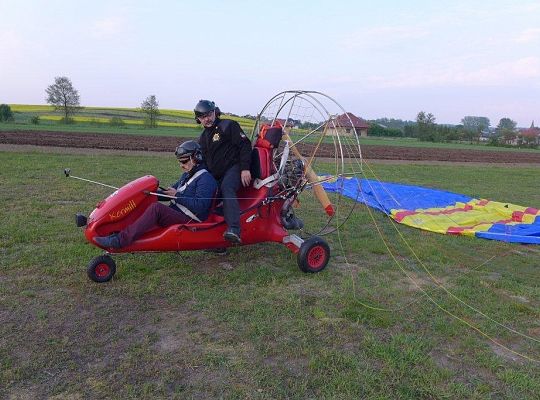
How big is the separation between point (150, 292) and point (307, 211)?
456 centimetres

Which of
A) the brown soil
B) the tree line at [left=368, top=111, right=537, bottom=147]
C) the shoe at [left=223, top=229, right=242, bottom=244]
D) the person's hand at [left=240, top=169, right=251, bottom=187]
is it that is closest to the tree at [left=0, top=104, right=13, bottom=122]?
the brown soil

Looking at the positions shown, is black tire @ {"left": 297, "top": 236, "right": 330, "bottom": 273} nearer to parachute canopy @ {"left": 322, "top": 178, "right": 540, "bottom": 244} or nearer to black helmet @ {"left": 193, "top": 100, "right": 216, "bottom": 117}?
parachute canopy @ {"left": 322, "top": 178, "right": 540, "bottom": 244}

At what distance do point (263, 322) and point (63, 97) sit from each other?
6888cm

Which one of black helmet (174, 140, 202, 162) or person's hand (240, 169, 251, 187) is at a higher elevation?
black helmet (174, 140, 202, 162)

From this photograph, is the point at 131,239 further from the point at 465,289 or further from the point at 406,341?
the point at 465,289

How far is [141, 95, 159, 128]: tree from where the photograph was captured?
5778cm

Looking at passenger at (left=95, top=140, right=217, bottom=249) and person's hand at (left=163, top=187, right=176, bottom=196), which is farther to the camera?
person's hand at (left=163, top=187, right=176, bottom=196)

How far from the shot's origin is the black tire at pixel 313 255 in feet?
16.9

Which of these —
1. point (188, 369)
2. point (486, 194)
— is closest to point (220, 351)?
point (188, 369)

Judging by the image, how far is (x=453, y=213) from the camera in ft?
28.4

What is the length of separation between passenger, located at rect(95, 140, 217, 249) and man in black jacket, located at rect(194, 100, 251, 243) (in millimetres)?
217

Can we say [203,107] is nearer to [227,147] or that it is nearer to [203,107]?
[203,107]

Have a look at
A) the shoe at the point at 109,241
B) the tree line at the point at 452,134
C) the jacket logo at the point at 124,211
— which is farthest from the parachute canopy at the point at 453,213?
the tree line at the point at 452,134

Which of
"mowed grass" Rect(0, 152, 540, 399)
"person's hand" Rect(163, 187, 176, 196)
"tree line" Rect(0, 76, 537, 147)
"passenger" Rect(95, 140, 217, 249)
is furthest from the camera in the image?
"tree line" Rect(0, 76, 537, 147)
